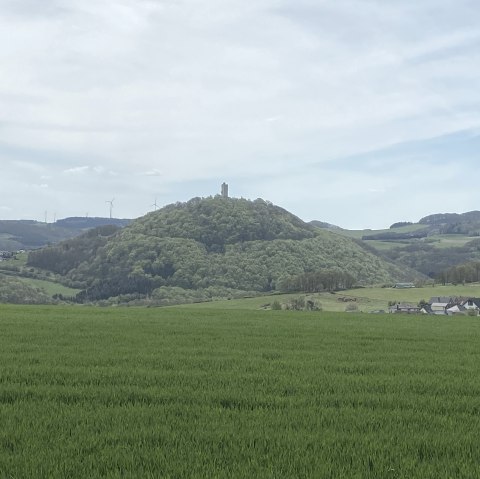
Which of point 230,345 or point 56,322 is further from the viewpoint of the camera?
point 56,322

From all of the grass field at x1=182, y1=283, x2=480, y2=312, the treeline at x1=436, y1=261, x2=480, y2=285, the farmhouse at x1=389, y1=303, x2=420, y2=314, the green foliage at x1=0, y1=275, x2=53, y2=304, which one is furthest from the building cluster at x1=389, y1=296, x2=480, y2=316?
the green foliage at x1=0, y1=275, x2=53, y2=304

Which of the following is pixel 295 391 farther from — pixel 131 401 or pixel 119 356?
pixel 119 356

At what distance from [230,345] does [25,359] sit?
6.75m

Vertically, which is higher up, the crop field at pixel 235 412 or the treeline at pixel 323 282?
the treeline at pixel 323 282

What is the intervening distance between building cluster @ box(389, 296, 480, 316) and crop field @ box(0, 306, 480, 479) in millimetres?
83129

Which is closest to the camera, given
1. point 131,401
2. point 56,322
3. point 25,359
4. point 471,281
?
point 131,401

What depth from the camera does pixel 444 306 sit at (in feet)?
331

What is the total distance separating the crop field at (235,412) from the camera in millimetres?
7043

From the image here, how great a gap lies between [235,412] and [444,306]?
3862 inches

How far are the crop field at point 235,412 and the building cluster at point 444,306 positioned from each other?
273 feet

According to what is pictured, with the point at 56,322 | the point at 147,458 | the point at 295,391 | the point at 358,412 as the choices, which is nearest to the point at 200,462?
the point at 147,458

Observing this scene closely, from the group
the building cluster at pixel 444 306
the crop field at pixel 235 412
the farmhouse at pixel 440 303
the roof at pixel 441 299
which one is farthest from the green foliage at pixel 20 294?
the crop field at pixel 235 412

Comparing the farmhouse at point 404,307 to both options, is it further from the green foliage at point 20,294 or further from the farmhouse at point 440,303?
the green foliage at point 20,294

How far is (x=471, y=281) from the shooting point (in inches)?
5212
